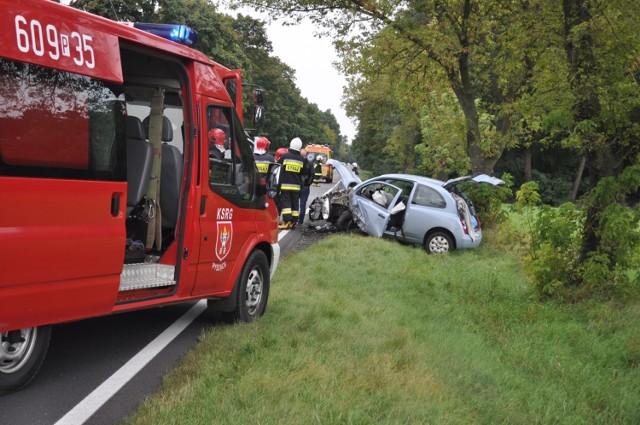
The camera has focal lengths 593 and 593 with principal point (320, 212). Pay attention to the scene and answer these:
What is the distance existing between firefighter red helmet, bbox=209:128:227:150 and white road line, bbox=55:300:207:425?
1857mm

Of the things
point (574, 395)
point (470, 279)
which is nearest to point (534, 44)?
point (470, 279)

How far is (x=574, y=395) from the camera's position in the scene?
550 centimetres

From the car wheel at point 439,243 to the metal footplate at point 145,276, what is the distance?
857cm

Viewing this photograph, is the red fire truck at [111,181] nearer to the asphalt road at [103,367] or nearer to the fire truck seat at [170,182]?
the fire truck seat at [170,182]

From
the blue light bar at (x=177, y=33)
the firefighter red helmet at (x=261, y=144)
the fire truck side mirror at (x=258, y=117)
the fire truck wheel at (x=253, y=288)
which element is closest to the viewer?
the blue light bar at (x=177, y=33)

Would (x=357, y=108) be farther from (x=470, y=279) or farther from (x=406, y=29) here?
(x=470, y=279)

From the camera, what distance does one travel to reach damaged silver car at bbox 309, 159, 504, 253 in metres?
12.7

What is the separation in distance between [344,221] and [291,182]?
173 centimetres

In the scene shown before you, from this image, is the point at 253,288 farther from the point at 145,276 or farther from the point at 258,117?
the point at 258,117

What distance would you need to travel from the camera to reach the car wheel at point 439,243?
42.0 feet

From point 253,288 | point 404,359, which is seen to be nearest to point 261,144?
point 253,288

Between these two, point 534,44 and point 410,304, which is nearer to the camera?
point 410,304

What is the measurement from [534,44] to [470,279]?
388 centimetres

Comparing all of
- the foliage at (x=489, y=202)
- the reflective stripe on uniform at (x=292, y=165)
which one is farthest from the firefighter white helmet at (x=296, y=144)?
the foliage at (x=489, y=202)
